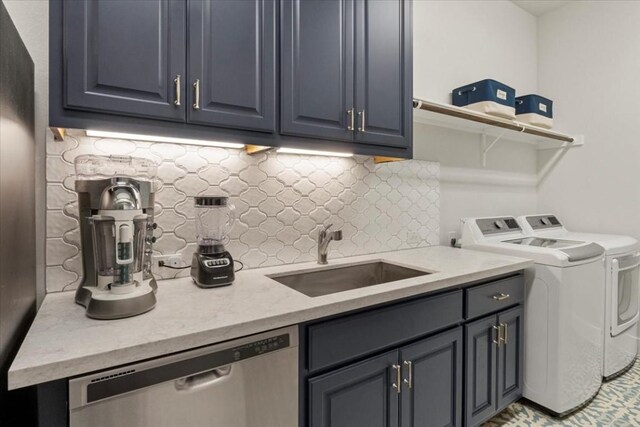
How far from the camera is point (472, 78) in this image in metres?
2.71

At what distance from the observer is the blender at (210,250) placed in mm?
1296

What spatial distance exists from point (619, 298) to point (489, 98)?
1.65m

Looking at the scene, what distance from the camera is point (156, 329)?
35.4 inches

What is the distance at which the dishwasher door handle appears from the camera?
90 centimetres

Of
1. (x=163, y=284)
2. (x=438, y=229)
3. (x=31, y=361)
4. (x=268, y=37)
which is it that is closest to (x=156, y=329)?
(x=31, y=361)

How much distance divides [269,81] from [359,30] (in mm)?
570

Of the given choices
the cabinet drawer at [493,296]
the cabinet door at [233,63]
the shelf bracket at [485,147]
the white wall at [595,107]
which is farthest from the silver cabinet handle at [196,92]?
the white wall at [595,107]

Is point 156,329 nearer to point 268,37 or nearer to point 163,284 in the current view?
point 163,284

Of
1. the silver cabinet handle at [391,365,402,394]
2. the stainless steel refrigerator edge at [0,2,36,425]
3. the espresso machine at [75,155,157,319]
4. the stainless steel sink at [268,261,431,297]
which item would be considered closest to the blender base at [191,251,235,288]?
the espresso machine at [75,155,157,319]

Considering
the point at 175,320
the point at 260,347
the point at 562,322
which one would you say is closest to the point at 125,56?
the point at 175,320

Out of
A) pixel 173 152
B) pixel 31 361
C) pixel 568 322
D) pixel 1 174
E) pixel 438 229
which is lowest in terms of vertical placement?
pixel 568 322

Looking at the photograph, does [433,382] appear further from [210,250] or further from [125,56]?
[125,56]

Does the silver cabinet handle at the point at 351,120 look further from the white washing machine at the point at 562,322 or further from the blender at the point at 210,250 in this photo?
the white washing machine at the point at 562,322

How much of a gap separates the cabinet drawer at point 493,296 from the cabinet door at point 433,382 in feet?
0.47
